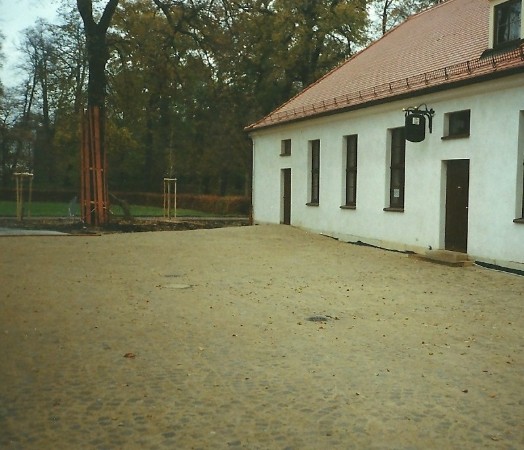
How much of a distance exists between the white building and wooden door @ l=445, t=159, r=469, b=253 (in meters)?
0.02

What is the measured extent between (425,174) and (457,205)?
1418 mm

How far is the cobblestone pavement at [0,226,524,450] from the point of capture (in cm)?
492

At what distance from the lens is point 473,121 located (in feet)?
51.0

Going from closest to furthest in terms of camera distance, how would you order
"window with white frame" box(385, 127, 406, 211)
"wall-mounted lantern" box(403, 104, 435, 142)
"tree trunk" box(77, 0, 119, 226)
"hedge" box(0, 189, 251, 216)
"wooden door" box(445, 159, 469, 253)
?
"wooden door" box(445, 159, 469, 253)
"wall-mounted lantern" box(403, 104, 435, 142)
"window with white frame" box(385, 127, 406, 211)
"tree trunk" box(77, 0, 119, 226)
"hedge" box(0, 189, 251, 216)

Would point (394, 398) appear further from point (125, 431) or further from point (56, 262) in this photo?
point (56, 262)

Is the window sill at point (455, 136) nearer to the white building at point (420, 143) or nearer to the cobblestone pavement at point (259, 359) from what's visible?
the white building at point (420, 143)

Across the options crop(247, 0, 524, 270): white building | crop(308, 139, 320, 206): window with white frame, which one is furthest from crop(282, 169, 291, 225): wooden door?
crop(308, 139, 320, 206): window with white frame

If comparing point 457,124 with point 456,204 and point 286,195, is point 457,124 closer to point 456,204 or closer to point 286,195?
point 456,204

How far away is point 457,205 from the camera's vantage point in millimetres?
16375

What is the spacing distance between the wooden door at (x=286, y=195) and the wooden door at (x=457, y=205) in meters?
10.8

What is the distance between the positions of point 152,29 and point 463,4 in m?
13.8

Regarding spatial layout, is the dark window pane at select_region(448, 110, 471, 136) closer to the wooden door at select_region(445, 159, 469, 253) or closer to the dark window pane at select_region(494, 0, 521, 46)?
the wooden door at select_region(445, 159, 469, 253)

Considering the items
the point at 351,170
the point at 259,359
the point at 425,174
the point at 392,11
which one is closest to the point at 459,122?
the point at 425,174

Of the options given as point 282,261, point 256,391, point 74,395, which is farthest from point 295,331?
point 282,261
